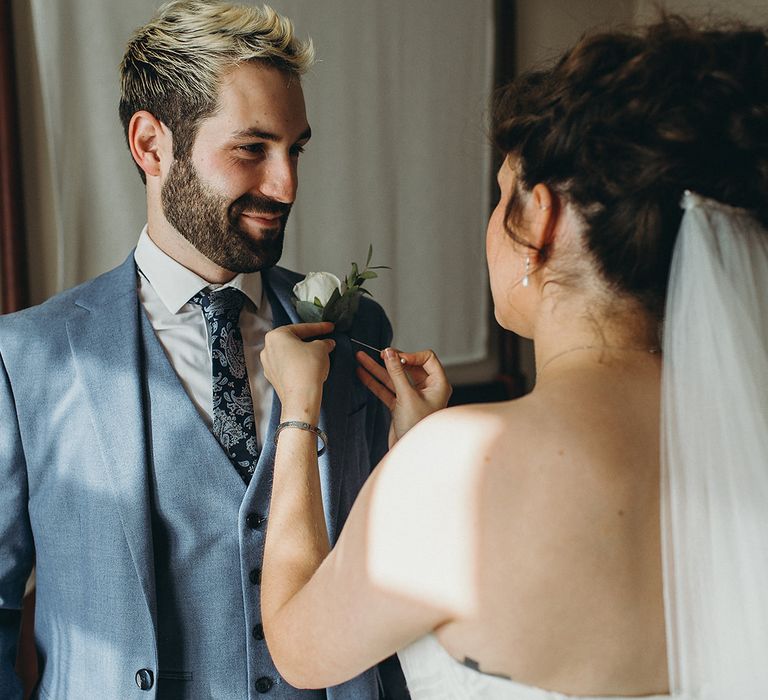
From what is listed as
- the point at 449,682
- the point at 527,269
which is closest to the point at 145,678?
the point at 449,682

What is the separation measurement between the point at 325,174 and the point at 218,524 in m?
2.01

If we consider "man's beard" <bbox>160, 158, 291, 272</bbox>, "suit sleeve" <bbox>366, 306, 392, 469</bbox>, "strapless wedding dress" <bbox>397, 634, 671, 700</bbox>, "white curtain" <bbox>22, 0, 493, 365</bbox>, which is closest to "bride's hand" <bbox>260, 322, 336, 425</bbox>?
"man's beard" <bbox>160, 158, 291, 272</bbox>

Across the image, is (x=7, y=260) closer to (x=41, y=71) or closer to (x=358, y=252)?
(x=41, y=71)

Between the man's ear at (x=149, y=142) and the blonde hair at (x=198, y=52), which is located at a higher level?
the blonde hair at (x=198, y=52)

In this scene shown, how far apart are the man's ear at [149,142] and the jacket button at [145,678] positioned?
907mm

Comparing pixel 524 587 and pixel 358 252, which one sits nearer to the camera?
pixel 524 587

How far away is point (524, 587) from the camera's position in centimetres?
91

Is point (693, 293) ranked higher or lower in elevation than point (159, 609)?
higher

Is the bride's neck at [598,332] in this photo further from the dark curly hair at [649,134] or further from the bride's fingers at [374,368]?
the bride's fingers at [374,368]

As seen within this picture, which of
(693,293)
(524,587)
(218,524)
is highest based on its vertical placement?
(693,293)

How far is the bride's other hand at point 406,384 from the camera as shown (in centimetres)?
142

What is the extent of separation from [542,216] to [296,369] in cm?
51

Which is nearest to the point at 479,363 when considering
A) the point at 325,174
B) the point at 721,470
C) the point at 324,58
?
the point at 325,174

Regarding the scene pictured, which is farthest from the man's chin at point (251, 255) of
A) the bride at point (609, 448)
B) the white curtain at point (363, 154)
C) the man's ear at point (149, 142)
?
the white curtain at point (363, 154)
